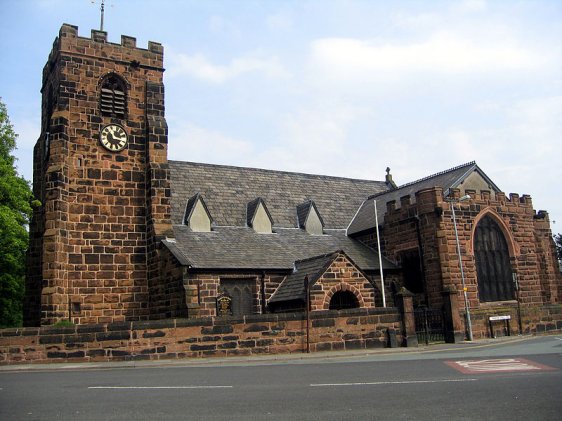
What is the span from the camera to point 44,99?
93.4 feet

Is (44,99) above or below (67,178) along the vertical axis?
above

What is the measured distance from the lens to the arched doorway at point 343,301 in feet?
81.5

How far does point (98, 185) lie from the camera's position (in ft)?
82.7

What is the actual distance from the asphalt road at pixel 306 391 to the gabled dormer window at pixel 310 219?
16321 millimetres

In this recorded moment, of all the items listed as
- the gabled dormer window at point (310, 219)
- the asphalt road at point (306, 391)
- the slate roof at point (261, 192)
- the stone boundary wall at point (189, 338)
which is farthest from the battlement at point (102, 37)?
the asphalt road at point (306, 391)

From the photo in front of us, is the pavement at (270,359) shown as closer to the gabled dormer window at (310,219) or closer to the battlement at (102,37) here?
the gabled dormer window at (310,219)

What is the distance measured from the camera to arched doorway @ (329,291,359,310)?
24.8 metres

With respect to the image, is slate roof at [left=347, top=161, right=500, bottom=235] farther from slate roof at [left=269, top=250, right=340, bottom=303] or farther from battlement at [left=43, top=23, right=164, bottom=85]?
battlement at [left=43, top=23, right=164, bottom=85]

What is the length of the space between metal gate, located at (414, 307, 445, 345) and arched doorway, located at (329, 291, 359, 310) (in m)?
2.76

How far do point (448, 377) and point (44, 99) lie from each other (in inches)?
967

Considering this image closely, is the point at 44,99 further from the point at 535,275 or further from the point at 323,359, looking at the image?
the point at 535,275

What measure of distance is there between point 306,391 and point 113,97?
2015 cm

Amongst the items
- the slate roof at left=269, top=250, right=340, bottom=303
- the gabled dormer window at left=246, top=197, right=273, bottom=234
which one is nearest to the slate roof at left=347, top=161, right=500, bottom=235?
the gabled dormer window at left=246, top=197, right=273, bottom=234

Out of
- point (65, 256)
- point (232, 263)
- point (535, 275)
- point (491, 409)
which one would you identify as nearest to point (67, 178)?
point (65, 256)
